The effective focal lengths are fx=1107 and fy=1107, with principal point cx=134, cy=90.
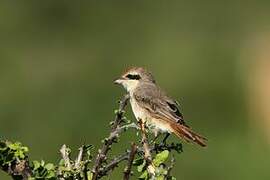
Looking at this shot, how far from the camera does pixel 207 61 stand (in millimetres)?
13023

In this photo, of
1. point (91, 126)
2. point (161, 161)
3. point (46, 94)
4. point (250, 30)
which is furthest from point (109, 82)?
point (161, 161)

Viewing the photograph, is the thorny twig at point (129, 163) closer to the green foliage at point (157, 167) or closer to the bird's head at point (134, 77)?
the green foliage at point (157, 167)

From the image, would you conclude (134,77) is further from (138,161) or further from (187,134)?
(138,161)

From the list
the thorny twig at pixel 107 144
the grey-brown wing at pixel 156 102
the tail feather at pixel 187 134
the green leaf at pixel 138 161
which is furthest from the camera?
the grey-brown wing at pixel 156 102

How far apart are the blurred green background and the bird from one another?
2046 millimetres

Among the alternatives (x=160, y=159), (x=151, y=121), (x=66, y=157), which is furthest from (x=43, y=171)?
(x=151, y=121)

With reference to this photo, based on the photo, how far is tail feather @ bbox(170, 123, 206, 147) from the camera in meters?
5.53

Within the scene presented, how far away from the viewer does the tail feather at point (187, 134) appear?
18.1 feet

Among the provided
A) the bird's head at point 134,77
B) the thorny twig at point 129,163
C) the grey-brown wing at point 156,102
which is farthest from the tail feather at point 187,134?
the thorny twig at point 129,163

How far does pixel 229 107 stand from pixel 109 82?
136cm

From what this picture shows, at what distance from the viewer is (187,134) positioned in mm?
5773

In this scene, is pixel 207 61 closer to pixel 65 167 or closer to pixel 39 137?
pixel 39 137

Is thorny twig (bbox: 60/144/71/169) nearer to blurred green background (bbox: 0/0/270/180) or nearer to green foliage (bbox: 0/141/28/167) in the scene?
green foliage (bbox: 0/141/28/167)

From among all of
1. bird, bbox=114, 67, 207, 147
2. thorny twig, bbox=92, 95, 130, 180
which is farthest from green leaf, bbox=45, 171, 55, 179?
bird, bbox=114, 67, 207, 147
